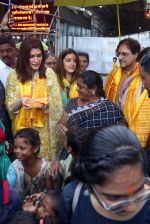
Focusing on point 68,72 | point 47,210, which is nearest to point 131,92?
point 68,72

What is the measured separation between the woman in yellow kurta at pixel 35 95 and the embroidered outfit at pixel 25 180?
27.7 inches

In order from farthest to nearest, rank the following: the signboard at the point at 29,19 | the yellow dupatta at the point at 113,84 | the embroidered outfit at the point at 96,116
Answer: the signboard at the point at 29,19 < the yellow dupatta at the point at 113,84 < the embroidered outfit at the point at 96,116

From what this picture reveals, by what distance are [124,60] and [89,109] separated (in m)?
1.27

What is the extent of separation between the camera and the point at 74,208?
6.93 ft

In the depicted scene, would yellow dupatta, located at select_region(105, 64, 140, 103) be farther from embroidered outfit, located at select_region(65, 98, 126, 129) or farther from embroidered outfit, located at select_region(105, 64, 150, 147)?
embroidered outfit, located at select_region(65, 98, 126, 129)

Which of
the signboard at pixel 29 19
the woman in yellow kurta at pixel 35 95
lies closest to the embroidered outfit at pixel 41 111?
the woman in yellow kurta at pixel 35 95

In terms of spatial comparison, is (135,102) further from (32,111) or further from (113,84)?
(32,111)

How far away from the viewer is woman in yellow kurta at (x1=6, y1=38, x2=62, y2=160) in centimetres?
495

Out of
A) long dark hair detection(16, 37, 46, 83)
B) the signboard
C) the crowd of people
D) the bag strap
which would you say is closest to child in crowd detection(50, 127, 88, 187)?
the crowd of people

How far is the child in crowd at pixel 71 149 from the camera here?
3.65 meters

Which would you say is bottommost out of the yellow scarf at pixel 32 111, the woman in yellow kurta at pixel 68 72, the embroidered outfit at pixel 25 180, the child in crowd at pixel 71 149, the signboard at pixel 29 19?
the embroidered outfit at pixel 25 180

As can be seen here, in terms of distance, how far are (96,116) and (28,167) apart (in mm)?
733

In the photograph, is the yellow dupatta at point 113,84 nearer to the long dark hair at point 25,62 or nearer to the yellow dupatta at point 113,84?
the yellow dupatta at point 113,84

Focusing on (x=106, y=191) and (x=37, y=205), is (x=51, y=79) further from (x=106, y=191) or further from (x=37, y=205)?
(x=106, y=191)
